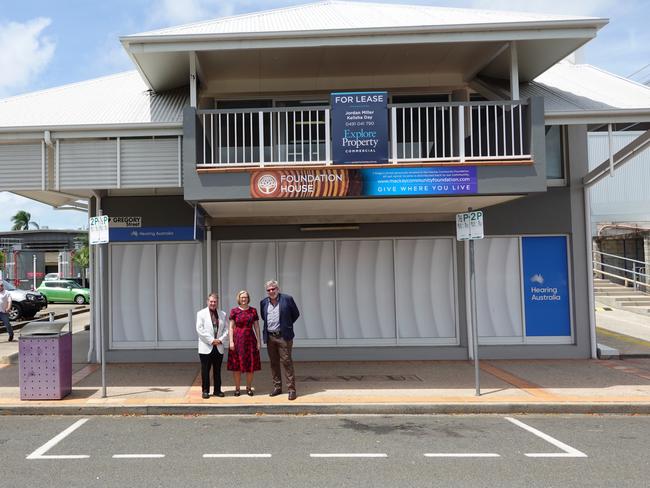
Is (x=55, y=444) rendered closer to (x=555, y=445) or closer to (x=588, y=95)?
(x=555, y=445)

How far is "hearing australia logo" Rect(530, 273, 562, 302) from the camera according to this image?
11.2m

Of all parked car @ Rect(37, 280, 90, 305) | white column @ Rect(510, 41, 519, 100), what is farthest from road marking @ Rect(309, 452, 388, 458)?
parked car @ Rect(37, 280, 90, 305)

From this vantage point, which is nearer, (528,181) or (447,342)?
(528,181)

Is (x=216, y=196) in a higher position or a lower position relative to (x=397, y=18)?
lower

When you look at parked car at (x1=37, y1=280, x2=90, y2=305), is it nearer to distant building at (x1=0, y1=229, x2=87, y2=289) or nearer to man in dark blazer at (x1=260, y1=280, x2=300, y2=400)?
distant building at (x1=0, y1=229, x2=87, y2=289)

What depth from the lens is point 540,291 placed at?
440 inches

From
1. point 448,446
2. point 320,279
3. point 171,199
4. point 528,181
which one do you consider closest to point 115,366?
point 171,199

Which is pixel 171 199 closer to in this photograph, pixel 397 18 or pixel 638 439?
pixel 397 18

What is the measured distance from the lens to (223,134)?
10.4 metres

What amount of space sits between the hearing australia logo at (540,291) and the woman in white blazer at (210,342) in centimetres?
646

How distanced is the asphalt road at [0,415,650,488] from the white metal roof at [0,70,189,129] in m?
4.66

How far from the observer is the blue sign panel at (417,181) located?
8148mm

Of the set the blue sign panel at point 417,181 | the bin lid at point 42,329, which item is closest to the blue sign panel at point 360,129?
the blue sign panel at point 417,181

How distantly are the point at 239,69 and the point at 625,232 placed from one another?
69.2 feet
